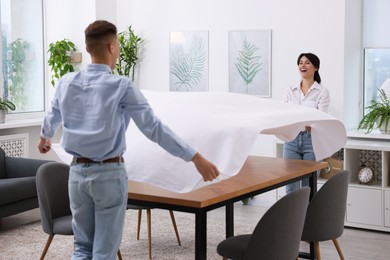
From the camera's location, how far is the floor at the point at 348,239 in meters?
5.18

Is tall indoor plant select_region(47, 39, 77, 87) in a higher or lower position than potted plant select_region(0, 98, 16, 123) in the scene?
higher

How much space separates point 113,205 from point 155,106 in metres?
0.90

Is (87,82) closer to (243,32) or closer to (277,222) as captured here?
(277,222)

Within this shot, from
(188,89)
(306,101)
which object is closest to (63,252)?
(306,101)

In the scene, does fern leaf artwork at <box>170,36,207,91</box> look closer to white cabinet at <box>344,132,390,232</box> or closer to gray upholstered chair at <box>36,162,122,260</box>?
white cabinet at <box>344,132,390,232</box>

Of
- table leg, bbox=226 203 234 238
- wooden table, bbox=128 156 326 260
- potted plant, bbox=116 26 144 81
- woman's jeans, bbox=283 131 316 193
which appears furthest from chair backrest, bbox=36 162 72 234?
potted plant, bbox=116 26 144 81

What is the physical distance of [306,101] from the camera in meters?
5.73

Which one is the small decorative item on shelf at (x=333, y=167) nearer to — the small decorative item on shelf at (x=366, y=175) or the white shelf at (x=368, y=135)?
the small decorative item on shelf at (x=366, y=175)

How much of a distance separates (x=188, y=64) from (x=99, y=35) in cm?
459

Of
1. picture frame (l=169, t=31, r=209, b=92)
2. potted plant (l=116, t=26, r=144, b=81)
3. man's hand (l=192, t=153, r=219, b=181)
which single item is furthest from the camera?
potted plant (l=116, t=26, r=144, b=81)

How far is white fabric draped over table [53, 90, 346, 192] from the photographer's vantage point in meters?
3.11

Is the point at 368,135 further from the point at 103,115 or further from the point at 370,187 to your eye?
the point at 103,115

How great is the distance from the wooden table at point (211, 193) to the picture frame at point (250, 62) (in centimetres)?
290

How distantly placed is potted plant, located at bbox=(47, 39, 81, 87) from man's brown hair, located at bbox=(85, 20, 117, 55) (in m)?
5.01
